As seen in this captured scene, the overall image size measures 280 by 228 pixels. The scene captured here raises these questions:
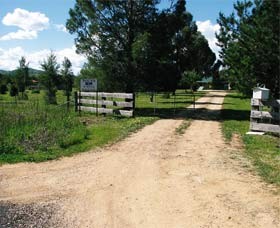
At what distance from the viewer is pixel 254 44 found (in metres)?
13.9

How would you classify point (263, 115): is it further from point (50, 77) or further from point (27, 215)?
point (50, 77)

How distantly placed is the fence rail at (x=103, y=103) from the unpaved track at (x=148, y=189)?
8082 mm

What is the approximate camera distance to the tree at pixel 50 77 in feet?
105

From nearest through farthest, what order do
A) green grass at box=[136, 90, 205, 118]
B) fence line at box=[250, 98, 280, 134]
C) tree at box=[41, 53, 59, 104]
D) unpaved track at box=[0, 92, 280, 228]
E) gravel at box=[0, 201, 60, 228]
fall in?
gravel at box=[0, 201, 60, 228]
unpaved track at box=[0, 92, 280, 228]
fence line at box=[250, 98, 280, 134]
green grass at box=[136, 90, 205, 118]
tree at box=[41, 53, 59, 104]

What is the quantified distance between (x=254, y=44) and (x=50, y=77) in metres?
21.8

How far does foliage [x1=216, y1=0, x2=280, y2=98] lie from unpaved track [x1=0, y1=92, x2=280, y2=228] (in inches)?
188

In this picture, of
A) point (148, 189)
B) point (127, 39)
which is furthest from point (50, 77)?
point (148, 189)

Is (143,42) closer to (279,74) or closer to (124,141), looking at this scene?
(279,74)

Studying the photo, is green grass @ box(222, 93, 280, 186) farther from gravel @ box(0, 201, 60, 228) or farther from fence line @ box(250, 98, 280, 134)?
gravel @ box(0, 201, 60, 228)

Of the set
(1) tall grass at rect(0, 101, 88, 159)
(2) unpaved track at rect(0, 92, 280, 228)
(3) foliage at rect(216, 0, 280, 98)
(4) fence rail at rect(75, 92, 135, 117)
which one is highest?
(3) foliage at rect(216, 0, 280, 98)

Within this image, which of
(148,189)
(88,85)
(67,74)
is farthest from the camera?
(67,74)

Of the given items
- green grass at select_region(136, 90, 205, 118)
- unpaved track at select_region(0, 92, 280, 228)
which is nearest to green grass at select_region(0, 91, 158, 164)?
unpaved track at select_region(0, 92, 280, 228)

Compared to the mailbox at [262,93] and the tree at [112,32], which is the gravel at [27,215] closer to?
the mailbox at [262,93]

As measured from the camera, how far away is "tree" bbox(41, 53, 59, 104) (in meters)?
32.1
